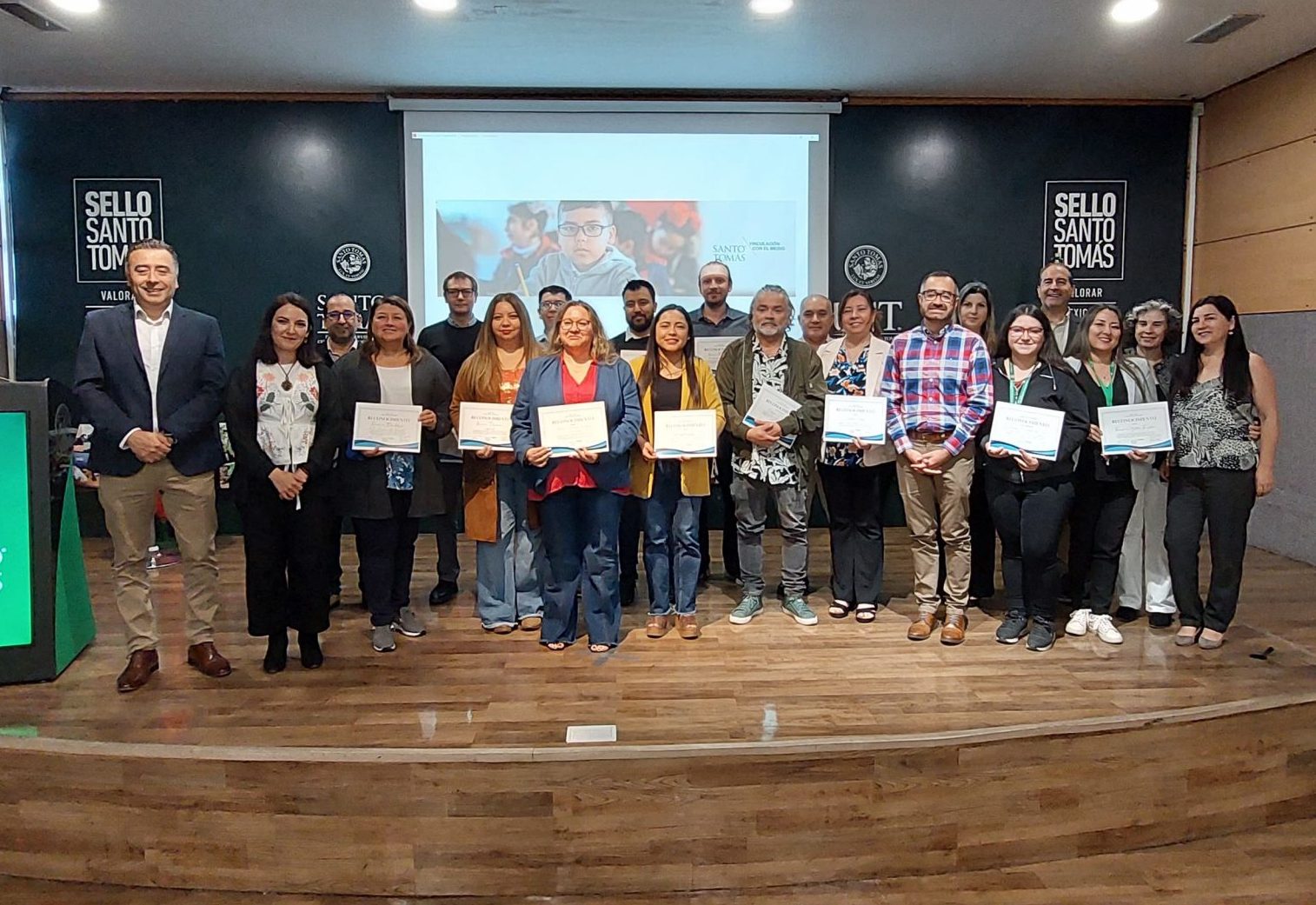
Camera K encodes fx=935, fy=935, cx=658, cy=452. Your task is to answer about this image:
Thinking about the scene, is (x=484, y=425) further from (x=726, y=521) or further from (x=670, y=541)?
(x=726, y=521)

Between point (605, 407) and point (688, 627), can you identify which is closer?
point (605, 407)

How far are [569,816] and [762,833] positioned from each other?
0.53m

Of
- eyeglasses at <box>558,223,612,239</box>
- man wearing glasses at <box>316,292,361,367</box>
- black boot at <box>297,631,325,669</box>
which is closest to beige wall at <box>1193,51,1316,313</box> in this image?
eyeglasses at <box>558,223,612,239</box>

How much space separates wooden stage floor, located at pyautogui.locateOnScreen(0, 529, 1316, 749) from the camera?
2896 millimetres

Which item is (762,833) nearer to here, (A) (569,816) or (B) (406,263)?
(A) (569,816)

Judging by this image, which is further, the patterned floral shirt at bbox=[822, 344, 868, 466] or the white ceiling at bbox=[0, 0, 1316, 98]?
the white ceiling at bbox=[0, 0, 1316, 98]

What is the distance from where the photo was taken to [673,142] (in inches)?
243

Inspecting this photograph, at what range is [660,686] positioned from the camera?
10.7 feet

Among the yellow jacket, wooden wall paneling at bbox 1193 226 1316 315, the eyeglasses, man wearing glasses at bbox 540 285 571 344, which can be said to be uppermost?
the eyeglasses

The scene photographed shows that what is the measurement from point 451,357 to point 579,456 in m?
1.45

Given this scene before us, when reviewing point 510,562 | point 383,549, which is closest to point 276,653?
point 383,549

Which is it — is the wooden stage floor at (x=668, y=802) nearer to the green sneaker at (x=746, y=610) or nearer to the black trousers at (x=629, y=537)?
the green sneaker at (x=746, y=610)

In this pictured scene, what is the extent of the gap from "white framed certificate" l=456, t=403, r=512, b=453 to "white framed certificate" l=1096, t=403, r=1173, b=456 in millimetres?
2305

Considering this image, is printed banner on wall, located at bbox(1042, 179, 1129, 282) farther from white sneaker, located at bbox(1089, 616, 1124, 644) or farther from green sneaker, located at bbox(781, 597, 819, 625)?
green sneaker, located at bbox(781, 597, 819, 625)
